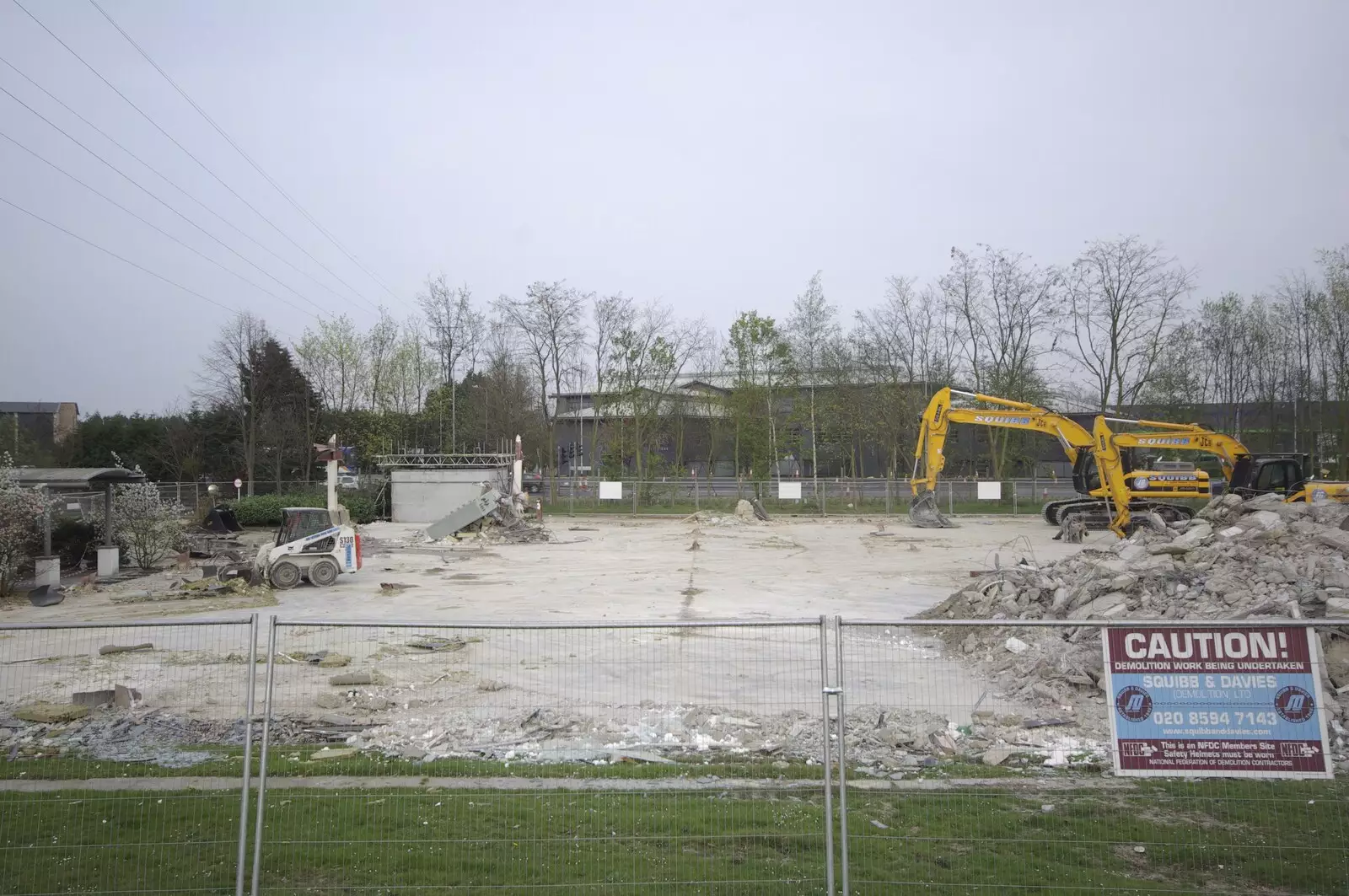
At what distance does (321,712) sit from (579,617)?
789 cm

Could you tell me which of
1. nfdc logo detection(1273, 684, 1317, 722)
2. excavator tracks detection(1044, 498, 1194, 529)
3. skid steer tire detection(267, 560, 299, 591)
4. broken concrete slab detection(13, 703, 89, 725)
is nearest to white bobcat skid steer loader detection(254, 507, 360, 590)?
skid steer tire detection(267, 560, 299, 591)

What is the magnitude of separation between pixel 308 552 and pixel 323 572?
64 cm

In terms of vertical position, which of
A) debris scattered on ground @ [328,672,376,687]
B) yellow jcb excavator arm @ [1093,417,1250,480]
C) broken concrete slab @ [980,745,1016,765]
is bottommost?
broken concrete slab @ [980,745,1016,765]

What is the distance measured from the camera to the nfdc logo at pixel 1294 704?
17.1 feet

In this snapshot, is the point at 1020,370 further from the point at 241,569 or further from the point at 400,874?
the point at 400,874

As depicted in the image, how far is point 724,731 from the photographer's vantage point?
8.82 metres

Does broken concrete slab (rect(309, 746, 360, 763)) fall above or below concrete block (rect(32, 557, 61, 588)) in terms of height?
below

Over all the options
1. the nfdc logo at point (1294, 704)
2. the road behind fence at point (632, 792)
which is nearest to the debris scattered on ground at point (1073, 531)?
the road behind fence at point (632, 792)

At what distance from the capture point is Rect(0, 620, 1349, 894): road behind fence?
17.7 feet

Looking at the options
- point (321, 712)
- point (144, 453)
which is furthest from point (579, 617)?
point (144, 453)

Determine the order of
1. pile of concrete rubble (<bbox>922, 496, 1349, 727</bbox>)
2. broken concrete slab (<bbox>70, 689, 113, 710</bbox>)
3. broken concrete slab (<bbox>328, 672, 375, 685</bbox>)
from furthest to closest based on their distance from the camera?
1. broken concrete slab (<bbox>328, 672, 375, 685</bbox>)
2. pile of concrete rubble (<bbox>922, 496, 1349, 727</bbox>)
3. broken concrete slab (<bbox>70, 689, 113, 710</bbox>)

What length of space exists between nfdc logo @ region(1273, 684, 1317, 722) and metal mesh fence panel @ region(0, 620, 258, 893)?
242 inches

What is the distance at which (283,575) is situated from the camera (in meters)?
21.4

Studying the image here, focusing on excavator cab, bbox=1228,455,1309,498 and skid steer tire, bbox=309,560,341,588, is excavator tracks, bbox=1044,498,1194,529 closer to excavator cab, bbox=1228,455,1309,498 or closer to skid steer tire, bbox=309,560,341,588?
excavator cab, bbox=1228,455,1309,498
